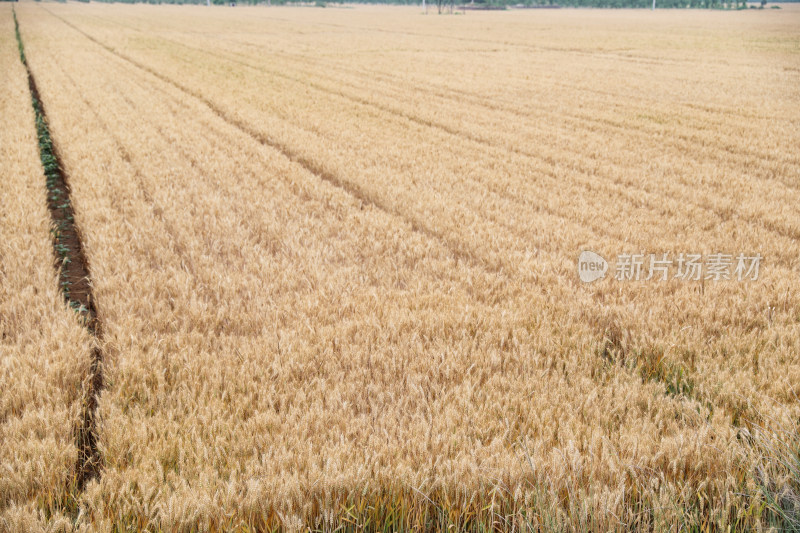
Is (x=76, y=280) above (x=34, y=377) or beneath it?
beneath

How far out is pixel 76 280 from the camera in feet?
15.4

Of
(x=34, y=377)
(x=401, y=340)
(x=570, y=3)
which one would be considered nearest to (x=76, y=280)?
(x=34, y=377)

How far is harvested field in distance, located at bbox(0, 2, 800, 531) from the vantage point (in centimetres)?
225

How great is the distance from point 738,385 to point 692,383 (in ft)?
0.73

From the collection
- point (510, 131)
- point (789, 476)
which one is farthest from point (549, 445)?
point (510, 131)

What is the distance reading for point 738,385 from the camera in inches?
119

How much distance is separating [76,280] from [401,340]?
2.95 meters

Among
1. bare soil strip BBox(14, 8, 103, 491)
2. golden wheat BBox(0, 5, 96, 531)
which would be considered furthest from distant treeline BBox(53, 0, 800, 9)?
golden wheat BBox(0, 5, 96, 531)

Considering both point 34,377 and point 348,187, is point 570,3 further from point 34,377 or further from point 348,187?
point 34,377

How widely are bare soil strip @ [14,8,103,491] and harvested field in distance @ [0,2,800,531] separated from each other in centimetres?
7

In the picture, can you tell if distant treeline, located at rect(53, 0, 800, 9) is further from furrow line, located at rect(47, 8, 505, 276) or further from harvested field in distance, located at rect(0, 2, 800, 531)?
harvested field in distance, located at rect(0, 2, 800, 531)

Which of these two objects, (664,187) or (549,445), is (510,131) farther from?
(549,445)

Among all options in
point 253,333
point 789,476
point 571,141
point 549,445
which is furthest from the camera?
point 571,141

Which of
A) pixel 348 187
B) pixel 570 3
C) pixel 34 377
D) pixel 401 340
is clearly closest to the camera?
pixel 34 377
